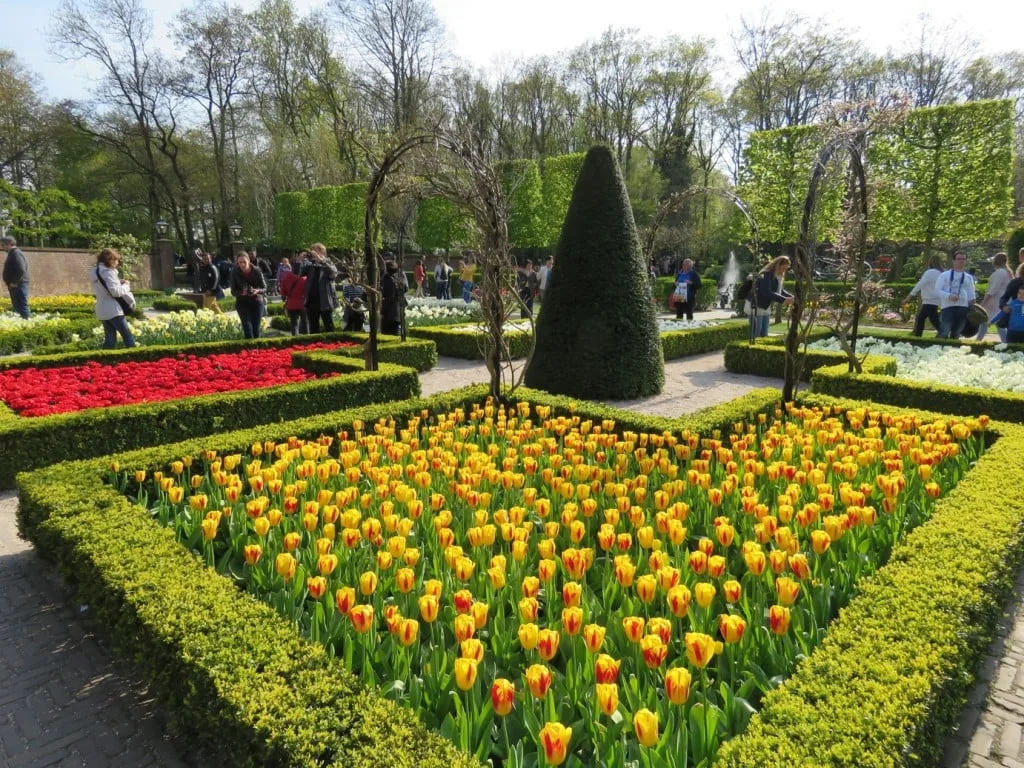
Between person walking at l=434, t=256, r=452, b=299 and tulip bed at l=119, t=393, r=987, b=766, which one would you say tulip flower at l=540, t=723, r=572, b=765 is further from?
person walking at l=434, t=256, r=452, b=299

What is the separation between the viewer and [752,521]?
3.66 metres

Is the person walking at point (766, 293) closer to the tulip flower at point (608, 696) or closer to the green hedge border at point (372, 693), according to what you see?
the green hedge border at point (372, 693)

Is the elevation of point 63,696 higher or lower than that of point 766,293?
lower

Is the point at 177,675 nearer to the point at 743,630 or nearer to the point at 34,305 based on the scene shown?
the point at 743,630

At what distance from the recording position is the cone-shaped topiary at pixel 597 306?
340 inches

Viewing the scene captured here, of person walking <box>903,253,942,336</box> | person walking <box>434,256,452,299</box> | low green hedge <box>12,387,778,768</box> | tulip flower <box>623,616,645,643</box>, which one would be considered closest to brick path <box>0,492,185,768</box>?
low green hedge <box>12,387,778,768</box>

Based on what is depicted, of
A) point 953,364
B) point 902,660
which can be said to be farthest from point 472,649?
point 953,364

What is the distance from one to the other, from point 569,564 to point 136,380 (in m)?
7.38

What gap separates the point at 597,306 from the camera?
8602 mm

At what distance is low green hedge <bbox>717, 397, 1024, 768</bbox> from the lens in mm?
1997

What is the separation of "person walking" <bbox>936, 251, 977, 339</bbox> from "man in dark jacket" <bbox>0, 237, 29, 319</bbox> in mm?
18875

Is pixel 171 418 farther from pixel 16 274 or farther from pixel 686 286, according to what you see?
pixel 686 286

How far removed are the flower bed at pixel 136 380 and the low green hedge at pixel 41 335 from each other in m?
5.48

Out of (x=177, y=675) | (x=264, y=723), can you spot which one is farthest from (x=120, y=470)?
(x=264, y=723)
